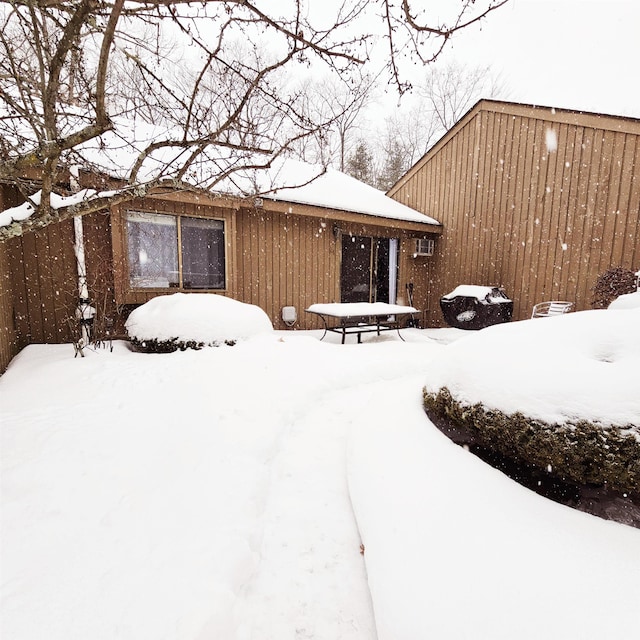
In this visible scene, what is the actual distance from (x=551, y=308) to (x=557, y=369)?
247 inches

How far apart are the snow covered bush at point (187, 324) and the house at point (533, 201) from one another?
20.6 ft

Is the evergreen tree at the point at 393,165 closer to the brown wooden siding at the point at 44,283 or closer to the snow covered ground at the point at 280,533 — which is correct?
the brown wooden siding at the point at 44,283

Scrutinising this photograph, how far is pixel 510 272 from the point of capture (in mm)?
8250

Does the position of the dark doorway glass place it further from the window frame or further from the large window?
the large window

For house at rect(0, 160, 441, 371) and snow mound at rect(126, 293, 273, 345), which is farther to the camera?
house at rect(0, 160, 441, 371)

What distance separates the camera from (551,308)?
724 centimetres

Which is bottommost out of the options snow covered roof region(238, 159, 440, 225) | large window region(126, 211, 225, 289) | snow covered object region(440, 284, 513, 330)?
snow covered object region(440, 284, 513, 330)

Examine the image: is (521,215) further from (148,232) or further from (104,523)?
(104,523)

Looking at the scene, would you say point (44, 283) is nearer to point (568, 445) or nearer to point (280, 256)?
point (280, 256)

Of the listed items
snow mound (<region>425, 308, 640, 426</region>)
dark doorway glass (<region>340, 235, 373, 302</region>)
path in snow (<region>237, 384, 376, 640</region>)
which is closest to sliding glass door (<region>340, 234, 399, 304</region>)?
dark doorway glass (<region>340, 235, 373, 302</region>)

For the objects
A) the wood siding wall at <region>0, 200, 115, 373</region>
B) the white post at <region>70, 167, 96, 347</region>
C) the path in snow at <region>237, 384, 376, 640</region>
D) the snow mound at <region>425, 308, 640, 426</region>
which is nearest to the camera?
the path in snow at <region>237, 384, 376, 640</region>

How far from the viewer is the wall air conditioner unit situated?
9.51 meters

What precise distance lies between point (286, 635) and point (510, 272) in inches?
338

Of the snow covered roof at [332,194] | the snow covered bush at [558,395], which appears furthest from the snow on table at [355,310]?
the snow covered bush at [558,395]
